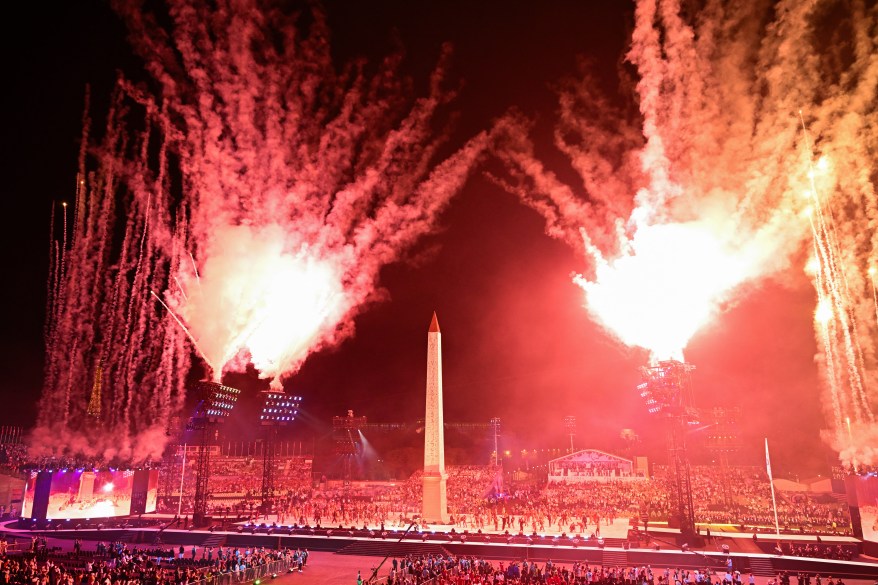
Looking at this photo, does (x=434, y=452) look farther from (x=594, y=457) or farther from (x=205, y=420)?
(x=594, y=457)

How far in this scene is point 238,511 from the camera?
39.4 metres

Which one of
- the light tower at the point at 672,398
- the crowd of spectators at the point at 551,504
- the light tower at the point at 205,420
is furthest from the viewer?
the light tower at the point at 205,420

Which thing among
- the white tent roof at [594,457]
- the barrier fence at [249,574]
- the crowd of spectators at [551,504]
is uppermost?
the white tent roof at [594,457]

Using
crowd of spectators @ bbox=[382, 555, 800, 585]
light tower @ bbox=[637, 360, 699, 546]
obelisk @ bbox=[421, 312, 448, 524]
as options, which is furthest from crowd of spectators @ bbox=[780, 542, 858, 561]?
obelisk @ bbox=[421, 312, 448, 524]

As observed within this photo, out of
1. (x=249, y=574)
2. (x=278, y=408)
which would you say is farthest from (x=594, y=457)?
(x=249, y=574)

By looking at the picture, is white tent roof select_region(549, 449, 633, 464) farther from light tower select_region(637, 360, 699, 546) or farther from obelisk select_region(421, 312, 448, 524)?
light tower select_region(637, 360, 699, 546)

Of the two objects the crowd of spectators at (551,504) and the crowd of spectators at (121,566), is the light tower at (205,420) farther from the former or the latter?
the crowd of spectators at (121,566)

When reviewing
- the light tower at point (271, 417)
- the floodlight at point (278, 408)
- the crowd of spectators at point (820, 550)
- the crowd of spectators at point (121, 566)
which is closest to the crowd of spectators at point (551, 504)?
the light tower at point (271, 417)

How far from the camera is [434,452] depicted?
34.8 m

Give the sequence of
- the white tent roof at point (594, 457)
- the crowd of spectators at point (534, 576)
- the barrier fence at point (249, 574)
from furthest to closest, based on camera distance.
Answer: the white tent roof at point (594, 457) → the barrier fence at point (249, 574) → the crowd of spectators at point (534, 576)

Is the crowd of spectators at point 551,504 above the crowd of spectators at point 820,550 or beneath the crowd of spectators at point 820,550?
above

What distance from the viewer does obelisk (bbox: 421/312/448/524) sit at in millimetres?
34075

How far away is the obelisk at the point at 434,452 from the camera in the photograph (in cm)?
3408

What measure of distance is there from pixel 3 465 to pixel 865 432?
55.0 meters
